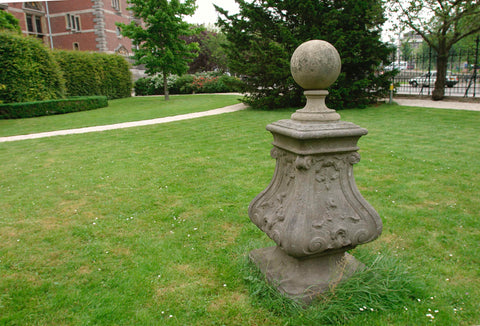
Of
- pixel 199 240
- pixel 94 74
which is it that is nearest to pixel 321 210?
pixel 199 240

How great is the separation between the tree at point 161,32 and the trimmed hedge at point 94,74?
3.83 metres

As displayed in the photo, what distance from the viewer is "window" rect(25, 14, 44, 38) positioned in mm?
37062

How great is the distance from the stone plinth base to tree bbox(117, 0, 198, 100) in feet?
63.8

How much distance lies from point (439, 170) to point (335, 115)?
4436mm

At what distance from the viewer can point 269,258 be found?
3281 mm

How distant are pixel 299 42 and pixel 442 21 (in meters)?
6.77

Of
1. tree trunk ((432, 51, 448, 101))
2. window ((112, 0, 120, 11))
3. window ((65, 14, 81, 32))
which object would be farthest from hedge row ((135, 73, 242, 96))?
window ((112, 0, 120, 11))

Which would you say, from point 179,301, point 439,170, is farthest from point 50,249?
point 439,170

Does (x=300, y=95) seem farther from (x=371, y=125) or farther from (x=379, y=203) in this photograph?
(x=379, y=203)

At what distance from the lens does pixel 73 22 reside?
125 feet

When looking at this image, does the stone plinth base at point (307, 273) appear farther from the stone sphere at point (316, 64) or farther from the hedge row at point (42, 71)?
the hedge row at point (42, 71)

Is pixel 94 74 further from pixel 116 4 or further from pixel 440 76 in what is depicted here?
pixel 440 76

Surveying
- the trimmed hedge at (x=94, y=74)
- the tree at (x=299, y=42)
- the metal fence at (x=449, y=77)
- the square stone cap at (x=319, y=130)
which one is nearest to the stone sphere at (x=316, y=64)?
the square stone cap at (x=319, y=130)

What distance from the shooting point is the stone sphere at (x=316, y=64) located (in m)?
2.67
